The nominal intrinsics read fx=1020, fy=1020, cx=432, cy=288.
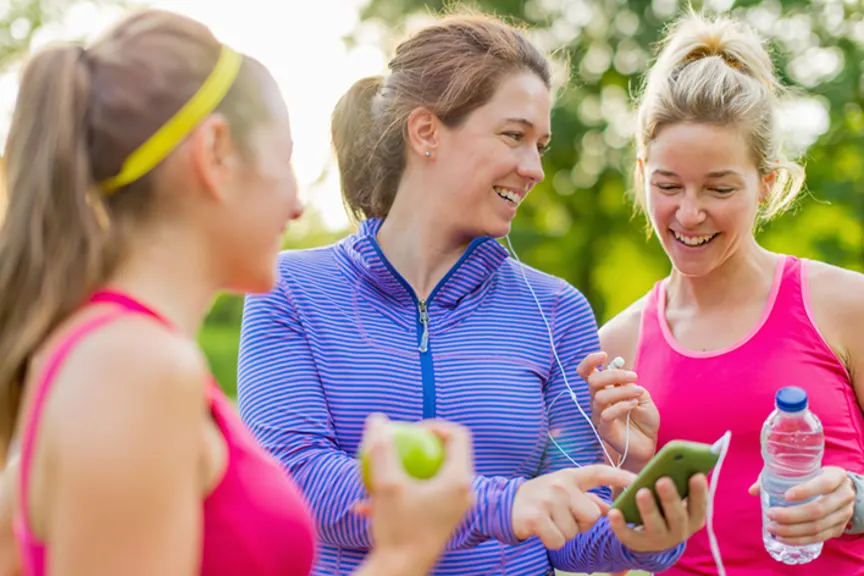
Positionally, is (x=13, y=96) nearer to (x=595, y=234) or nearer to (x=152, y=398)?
(x=152, y=398)

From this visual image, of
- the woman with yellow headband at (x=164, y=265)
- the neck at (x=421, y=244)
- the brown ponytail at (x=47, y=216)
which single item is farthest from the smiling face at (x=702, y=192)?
the brown ponytail at (x=47, y=216)

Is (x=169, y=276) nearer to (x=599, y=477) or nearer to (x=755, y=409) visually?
(x=599, y=477)

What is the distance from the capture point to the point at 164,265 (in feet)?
5.35

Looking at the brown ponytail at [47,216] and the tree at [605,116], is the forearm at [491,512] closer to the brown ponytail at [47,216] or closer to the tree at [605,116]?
the brown ponytail at [47,216]

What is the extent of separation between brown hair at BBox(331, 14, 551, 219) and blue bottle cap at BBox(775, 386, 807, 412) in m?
1.11

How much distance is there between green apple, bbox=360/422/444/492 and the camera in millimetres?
1653

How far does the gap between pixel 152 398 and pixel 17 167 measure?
0.51 m

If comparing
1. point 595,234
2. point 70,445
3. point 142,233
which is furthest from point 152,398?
point 595,234

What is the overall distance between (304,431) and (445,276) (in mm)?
585

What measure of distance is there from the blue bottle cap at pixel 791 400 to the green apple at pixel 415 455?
43.9 inches

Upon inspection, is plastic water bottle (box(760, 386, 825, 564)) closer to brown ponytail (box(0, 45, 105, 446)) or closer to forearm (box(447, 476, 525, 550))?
forearm (box(447, 476, 525, 550))

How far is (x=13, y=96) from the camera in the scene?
1697 millimetres

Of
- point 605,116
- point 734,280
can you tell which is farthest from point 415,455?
point 605,116

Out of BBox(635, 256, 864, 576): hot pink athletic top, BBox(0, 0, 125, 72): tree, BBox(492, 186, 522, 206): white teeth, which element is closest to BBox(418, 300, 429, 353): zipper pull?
BBox(492, 186, 522, 206): white teeth
